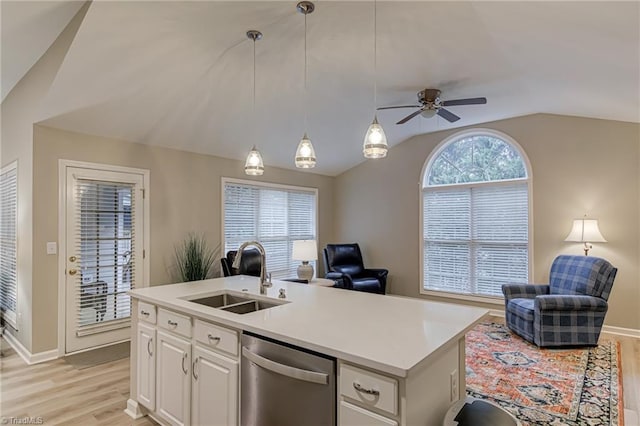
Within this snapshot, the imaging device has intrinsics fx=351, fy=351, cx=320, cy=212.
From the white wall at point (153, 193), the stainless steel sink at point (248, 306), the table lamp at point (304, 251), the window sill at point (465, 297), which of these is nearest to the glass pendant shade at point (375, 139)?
the stainless steel sink at point (248, 306)

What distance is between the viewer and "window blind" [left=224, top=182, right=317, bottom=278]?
5359 mm

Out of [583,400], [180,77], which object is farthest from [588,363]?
[180,77]

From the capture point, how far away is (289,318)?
186cm

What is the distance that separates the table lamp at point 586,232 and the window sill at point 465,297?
138 cm

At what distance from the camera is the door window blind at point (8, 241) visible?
3.99m

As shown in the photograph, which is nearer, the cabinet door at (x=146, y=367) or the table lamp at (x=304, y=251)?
the cabinet door at (x=146, y=367)

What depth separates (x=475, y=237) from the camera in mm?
5555

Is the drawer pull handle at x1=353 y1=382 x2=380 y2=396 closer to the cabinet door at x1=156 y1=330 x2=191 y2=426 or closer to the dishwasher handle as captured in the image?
the dishwasher handle

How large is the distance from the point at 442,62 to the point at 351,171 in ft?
11.9

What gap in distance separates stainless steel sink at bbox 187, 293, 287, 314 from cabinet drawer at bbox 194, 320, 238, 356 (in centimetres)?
27

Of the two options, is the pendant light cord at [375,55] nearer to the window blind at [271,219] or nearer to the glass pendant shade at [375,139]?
the glass pendant shade at [375,139]

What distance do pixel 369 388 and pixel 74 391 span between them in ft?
9.36

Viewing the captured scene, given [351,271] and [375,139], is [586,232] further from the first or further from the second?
[375,139]

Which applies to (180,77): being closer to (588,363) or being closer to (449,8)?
(449,8)
